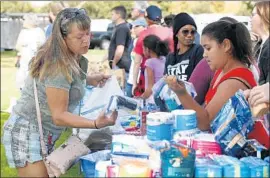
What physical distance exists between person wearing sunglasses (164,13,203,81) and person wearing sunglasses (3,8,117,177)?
56.8 inches

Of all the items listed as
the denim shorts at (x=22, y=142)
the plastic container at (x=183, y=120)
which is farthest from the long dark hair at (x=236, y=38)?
the denim shorts at (x=22, y=142)

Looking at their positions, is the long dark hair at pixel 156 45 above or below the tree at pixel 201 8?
below

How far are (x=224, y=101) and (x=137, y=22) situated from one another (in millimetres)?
5541

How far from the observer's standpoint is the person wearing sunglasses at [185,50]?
4609mm

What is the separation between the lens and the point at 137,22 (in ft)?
26.7

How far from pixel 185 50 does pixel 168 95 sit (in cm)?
192

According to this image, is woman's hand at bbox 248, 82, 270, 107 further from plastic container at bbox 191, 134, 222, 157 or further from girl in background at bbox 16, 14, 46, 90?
girl in background at bbox 16, 14, 46, 90

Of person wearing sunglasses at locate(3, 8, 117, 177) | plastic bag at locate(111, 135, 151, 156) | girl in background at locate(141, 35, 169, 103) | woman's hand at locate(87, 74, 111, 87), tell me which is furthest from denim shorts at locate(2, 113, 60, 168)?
girl in background at locate(141, 35, 169, 103)

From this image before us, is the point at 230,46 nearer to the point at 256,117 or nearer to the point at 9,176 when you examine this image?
the point at 256,117

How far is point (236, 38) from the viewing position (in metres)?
2.88

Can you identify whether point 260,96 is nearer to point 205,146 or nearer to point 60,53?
point 205,146

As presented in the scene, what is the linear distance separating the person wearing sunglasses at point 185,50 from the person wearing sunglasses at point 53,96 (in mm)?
1442

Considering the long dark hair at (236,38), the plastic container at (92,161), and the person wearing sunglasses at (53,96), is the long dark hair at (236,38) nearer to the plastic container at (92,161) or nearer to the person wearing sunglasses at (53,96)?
the person wearing sunglasses at (53,96)

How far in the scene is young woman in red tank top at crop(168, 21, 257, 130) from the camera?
2713mm
